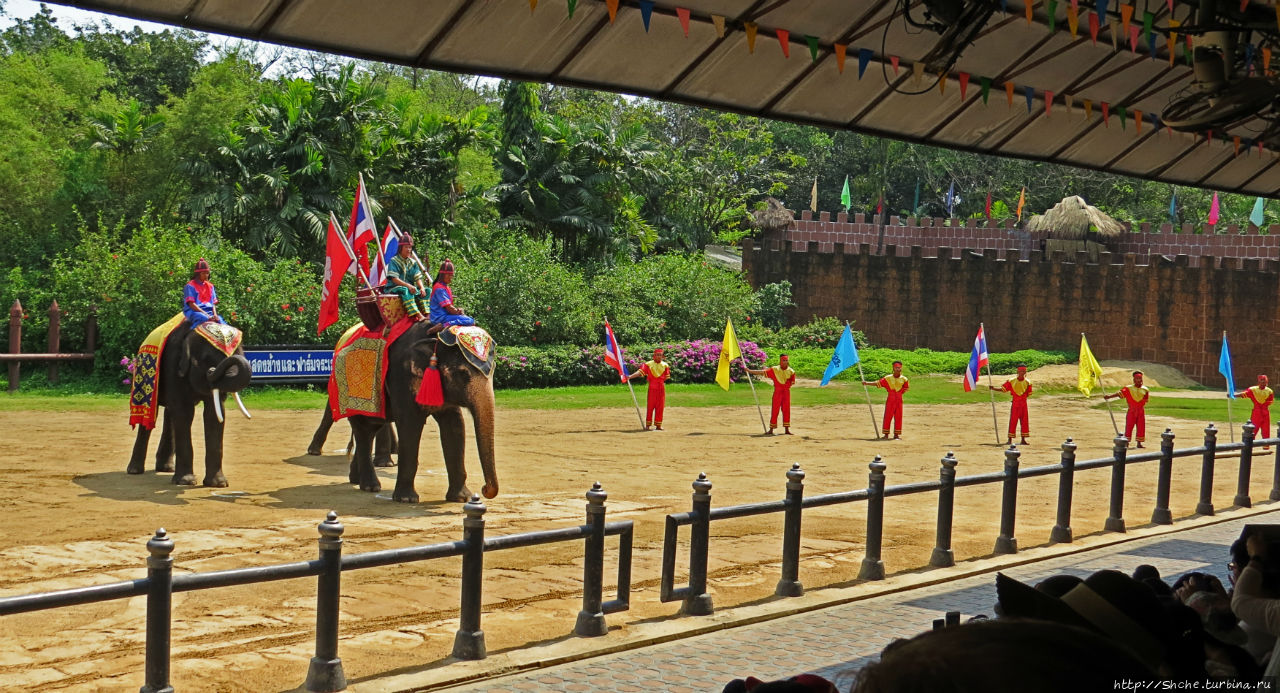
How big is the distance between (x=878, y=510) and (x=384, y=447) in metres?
8.73

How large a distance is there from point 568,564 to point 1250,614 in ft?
22.8

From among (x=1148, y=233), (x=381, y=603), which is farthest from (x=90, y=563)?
(x=1148, y=233)

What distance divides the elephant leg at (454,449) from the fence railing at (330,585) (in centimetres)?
530

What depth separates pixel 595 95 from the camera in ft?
175

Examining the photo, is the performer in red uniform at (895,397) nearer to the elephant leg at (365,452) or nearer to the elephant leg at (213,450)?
the elephant leg at (365,452)

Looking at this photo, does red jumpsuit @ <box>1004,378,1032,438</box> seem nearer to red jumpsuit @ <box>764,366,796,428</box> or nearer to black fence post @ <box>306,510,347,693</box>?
red jumpsuit @ <box>764,366,796,428</box>

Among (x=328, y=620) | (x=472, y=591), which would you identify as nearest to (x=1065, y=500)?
(x=472, y=591)

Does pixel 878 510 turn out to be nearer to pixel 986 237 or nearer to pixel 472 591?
pixel 472 591

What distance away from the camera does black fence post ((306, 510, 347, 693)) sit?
7.20m

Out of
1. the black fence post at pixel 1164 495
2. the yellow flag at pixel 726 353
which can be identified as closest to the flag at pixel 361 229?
the black fence post at pixel 1164 495

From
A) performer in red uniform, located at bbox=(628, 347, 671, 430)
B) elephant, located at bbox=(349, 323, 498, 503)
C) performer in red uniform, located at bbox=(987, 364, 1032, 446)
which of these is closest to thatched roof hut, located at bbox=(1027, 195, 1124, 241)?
performer in red uniform, located at bbox=(987, 364, 1032, 446)

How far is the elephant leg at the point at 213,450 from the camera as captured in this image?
49.6 ft

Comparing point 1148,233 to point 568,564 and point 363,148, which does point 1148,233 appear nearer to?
point 363,148

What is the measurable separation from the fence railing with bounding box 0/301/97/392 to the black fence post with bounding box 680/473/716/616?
65.6 feet
